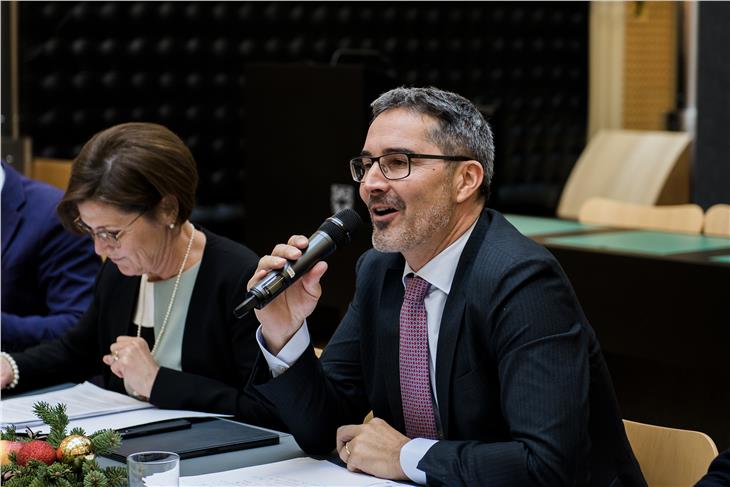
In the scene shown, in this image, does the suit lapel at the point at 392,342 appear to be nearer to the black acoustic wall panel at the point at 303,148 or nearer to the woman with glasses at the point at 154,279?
the woman with glasses at the point at 154,279

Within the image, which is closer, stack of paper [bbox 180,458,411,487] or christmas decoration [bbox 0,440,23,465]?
christmas decoration [bbox 0,440,23,465]

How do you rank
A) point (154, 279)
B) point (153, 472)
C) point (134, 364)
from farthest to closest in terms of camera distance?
point (154, 279)
point (134, 364)
point (153, 472)

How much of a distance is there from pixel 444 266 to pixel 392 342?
171mm

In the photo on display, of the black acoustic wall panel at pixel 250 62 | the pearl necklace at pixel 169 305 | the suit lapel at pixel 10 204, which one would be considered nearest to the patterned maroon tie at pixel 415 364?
the pearl necklace at pixel 169 305

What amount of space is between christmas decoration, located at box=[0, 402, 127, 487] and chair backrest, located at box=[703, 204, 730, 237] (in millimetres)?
3673

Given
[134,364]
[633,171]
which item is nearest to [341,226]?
[134,364]

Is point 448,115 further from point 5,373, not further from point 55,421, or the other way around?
point 5,373

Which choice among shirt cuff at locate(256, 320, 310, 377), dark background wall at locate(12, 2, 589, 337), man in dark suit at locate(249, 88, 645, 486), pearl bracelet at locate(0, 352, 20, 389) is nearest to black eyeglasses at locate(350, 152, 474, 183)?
man in dark suit at locate(249, 88, 645, 486)

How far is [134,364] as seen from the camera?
247cm

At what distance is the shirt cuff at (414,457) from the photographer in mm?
1877

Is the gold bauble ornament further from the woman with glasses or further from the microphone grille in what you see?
the woman with glasses

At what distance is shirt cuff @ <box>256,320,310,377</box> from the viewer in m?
2.09

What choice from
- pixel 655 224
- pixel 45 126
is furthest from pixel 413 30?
pixel 655 224

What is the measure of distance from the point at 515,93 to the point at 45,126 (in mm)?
3765
